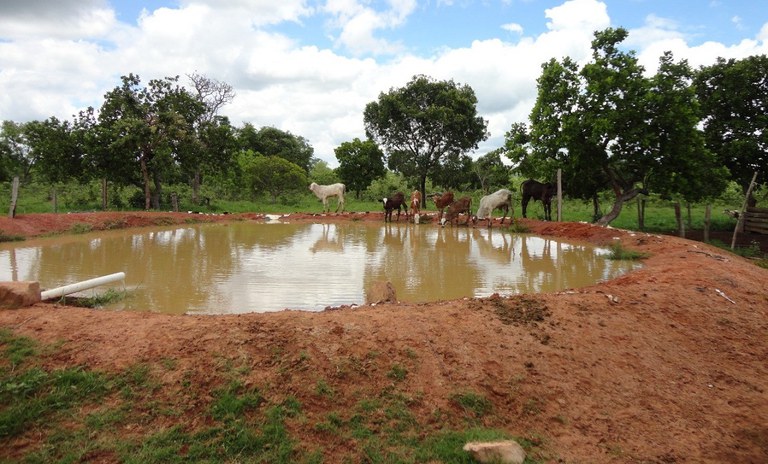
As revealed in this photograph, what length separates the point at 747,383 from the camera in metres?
4.77

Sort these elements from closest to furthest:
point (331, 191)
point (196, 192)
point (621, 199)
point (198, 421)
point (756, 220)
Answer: point (198, 421), point (621, 199), point (756, 220), point (331, 191), point (196, 192)

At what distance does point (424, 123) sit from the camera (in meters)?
27.1

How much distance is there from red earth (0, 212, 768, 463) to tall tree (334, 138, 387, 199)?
23.3 m

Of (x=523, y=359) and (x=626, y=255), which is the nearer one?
(x=523, y=359)

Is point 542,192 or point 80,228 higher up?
point 542,192

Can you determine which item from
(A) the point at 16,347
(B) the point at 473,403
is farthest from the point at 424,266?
(A) the point at 16,347

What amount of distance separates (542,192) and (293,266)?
13.0 meters

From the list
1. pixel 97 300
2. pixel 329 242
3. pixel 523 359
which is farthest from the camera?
pixel 329 242

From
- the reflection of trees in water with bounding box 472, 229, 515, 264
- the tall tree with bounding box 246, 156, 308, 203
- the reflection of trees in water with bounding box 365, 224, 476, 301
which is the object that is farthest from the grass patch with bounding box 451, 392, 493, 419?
the tall tree with bounding box 246, 156, 308, 203

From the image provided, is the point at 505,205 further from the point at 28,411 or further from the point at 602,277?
the point at 28,411

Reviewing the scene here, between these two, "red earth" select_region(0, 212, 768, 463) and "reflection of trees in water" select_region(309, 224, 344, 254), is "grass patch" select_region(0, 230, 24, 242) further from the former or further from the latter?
"red earth" select_region(0, 212, 768, 463)

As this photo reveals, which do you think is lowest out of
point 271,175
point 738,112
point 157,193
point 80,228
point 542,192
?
point 80,228

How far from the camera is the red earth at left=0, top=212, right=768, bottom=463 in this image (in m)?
3.82

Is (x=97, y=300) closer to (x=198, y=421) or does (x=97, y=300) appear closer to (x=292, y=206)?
(x=198, y=421)
